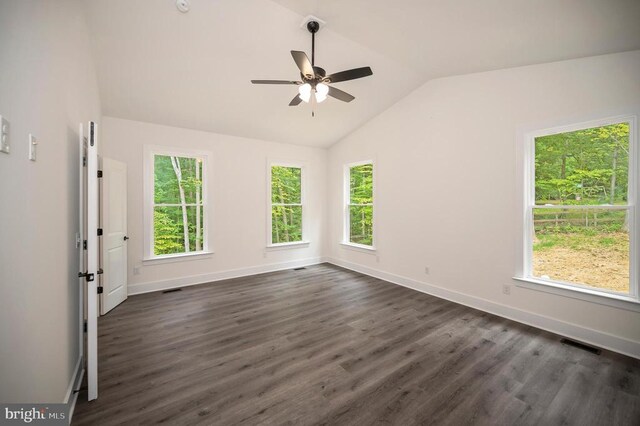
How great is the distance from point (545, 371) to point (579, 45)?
303 centimetres

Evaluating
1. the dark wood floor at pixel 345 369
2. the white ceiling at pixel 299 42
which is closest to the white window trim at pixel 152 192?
the white ceiling at pixel 299 42

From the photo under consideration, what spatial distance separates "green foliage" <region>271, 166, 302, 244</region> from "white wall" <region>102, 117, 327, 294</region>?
0.23 metres

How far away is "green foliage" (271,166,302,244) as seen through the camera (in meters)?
5.71

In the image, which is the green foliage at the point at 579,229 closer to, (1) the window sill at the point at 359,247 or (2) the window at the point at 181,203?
(1) the window sill at the point at 359,247

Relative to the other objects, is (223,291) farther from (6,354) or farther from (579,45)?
(579,45)

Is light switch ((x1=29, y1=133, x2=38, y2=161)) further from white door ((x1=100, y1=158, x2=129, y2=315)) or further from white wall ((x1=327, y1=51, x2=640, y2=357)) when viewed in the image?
white wall ((x1=327, y1=51, x2=640, y2=357))

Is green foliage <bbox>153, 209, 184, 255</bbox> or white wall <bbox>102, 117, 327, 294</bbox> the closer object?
white wall <bbox>102, 117, 327, 294</bbox>

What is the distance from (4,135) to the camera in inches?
42.5

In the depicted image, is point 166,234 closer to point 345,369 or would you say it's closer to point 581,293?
point 345,369

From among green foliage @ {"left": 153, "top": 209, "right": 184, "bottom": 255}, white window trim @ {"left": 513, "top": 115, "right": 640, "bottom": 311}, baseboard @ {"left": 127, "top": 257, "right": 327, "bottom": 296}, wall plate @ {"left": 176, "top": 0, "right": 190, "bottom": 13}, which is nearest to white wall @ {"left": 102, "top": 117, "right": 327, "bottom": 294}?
baseboard @ {"left": 127, "top": 257, "right": 327, "bottom": 296}

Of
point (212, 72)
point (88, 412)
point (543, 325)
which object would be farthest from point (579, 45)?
point (88, 412)

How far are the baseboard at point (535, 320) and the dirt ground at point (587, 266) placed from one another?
0.48m

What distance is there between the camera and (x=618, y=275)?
2615mm

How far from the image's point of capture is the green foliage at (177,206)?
4723mm
